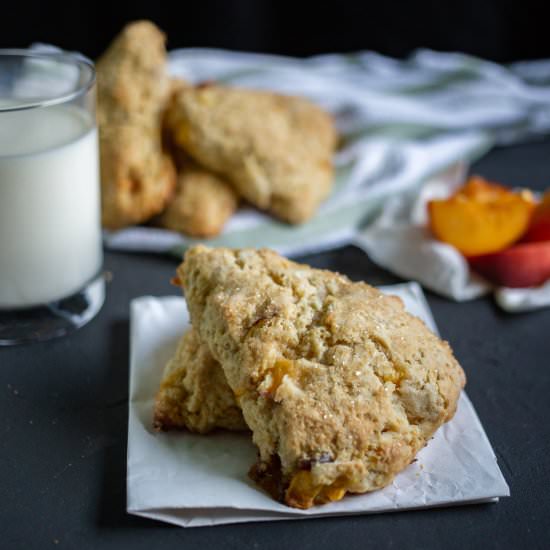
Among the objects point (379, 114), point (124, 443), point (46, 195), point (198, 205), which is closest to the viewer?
point (124, 443)

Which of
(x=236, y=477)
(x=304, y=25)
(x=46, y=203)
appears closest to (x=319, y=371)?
(x=236, y=477)

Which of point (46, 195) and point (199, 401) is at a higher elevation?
point (46, 195)

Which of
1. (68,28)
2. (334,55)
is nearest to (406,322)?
(334,55)

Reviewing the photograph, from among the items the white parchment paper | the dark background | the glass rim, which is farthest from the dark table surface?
the dark background

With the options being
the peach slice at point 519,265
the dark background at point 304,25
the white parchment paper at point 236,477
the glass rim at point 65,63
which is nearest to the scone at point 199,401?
the white parchment paper at point 236,477

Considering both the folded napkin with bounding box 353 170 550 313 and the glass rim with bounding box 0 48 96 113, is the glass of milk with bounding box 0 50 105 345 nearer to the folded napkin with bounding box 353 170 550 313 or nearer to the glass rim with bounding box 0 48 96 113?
the glass rim with bounding box 0 48 96 113

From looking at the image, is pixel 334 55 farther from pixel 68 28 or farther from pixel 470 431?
pixel 470 431

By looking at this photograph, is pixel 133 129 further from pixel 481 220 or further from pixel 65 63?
pixel 481 220
